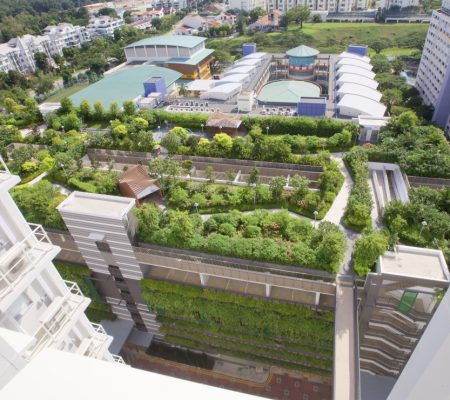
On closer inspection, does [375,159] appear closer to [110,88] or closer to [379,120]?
[379,120]

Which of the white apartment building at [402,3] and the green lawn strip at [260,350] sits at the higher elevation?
the white apartment building at [402,3]

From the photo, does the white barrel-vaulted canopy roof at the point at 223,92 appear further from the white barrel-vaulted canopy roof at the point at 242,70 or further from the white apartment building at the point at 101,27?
the white apartment building at the point at 101,27

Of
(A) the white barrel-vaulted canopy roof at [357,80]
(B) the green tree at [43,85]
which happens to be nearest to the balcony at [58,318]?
(A) the white barrel-vaulted canopy roof at [357,80]

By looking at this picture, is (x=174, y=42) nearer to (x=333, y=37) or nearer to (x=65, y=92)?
Result: (x=65, y=92)

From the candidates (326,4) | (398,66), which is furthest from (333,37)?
(326,4)

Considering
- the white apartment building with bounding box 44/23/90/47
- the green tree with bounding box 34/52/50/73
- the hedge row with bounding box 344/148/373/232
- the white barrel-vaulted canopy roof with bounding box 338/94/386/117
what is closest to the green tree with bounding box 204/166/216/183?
the hedge row with bounding box 344/148/373/232

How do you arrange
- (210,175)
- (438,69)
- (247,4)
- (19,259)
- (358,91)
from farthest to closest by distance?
(247,4), (358,91), (438,69), (210,175), (19,259)

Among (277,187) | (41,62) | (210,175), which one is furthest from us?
(41,62)

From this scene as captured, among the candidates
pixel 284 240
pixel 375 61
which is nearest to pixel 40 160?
pixel 284 240

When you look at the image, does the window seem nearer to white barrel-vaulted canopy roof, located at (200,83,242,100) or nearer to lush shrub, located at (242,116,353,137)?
lush shrub, located at (242,116,353,137)
